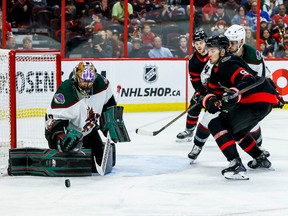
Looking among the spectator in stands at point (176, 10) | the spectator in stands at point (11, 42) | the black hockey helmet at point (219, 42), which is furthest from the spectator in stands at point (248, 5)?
the black hockey helmet at point (219, 42)

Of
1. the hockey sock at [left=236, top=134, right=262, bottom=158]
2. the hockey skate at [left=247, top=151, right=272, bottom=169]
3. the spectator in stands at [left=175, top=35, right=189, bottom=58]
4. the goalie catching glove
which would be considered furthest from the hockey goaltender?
the spectator in stands at [left=175, top=35, right=189, bottom=58]

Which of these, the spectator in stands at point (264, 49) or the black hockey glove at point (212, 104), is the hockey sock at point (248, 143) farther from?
the spectator in stands at point (264, 49)

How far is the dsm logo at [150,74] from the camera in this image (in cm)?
1016

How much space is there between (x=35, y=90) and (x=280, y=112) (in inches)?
176

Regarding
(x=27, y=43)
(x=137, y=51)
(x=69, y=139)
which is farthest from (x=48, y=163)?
(x=137, y=51)

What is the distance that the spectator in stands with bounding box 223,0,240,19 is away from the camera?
10.8 metres

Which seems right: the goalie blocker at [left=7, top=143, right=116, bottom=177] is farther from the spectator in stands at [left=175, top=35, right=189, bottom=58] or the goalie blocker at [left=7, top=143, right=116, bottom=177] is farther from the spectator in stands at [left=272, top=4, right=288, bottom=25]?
the spectator in stands at [left=272, top=4, right=288, bottom=25]

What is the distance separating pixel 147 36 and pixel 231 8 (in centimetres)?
125

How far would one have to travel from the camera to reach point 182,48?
34.7 ft

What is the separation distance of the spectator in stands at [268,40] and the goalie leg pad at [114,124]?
19.5 feet

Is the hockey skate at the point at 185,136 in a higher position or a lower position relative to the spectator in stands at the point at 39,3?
lower

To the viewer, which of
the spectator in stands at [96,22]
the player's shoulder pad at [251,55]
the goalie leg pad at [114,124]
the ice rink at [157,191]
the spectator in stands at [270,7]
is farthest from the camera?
the spectator in stands at [270,7]

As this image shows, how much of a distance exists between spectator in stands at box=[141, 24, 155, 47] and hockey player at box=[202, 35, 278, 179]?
4842 mm

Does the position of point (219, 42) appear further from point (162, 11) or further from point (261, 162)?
point (162, 11)
